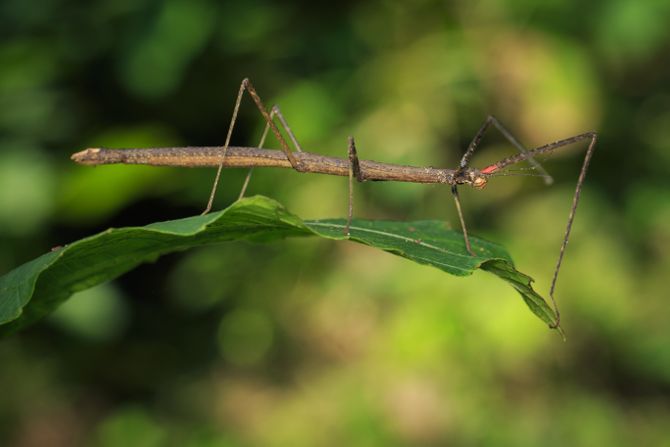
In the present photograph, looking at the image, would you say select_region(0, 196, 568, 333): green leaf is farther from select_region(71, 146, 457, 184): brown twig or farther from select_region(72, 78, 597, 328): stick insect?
select_region(71, 146, 457, 184): brown twig

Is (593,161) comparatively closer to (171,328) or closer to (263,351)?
(263,351)

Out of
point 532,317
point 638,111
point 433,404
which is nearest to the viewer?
point 532,317

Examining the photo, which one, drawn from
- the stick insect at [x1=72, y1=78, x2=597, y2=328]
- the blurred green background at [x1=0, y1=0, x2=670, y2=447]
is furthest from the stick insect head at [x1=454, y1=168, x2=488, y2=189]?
the blurred green background at [x1=0, y1=0, x2=670, y2=447]

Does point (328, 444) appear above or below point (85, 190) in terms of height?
below

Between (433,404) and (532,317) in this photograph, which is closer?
(532,317)

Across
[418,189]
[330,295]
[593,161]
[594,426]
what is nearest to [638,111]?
[593,161]

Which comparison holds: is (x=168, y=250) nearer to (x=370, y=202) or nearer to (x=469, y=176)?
(x=469, y=176)
